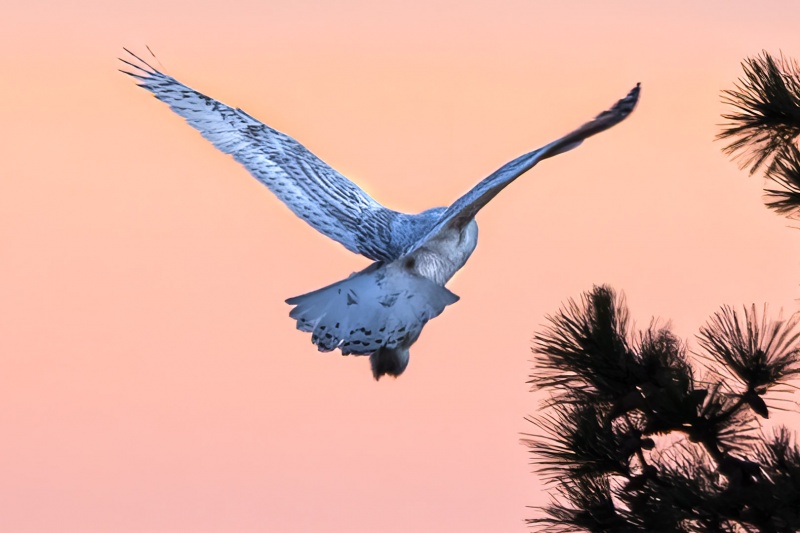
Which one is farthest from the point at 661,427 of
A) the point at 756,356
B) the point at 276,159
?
→ the point at 276,159

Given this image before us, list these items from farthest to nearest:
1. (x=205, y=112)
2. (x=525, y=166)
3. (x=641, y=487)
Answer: (x=205, y=112) → (x=525, y=166) → (x=641, y=487)

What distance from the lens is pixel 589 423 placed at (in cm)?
224

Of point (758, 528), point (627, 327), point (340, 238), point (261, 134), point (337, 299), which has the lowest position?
point (758, 528)

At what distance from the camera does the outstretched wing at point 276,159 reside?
11.0ft

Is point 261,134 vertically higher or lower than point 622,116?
higher

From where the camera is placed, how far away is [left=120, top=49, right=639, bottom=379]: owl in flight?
2643 millimetres

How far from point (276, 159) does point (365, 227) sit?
54cm

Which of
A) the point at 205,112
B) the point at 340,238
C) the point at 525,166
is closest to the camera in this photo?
the point at 525,166

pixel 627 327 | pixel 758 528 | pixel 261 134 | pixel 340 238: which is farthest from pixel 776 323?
pixel 261 134

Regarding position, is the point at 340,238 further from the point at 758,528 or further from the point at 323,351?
the point at 758,528

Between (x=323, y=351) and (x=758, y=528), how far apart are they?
109 centimetres

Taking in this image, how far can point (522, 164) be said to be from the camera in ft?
7.64

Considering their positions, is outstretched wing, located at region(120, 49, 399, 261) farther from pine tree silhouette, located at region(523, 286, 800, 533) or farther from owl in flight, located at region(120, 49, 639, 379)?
pine tree silhouette, located at region(523, 286, 800, 533)

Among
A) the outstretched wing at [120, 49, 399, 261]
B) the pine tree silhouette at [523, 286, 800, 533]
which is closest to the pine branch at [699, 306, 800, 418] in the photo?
the pine tree silhouette at [523, 286, 800, 533]
